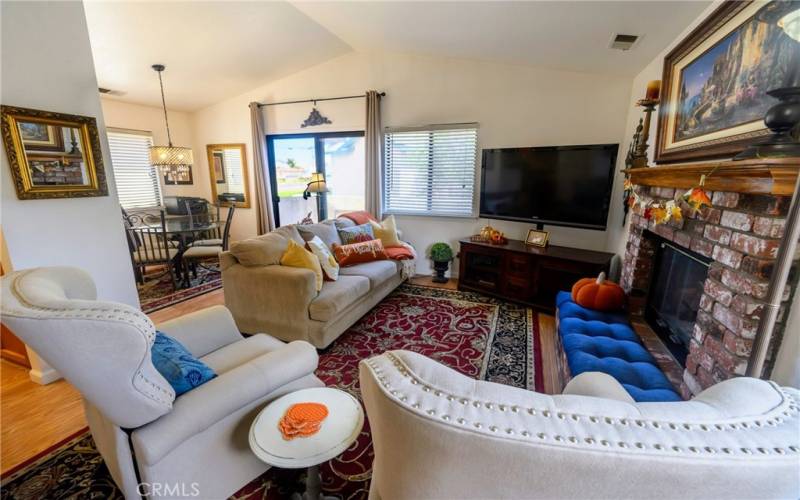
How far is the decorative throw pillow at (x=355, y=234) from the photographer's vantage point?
3.59m

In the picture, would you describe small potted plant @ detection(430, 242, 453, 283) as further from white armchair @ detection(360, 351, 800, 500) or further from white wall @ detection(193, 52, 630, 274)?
white armchair @ detection(360, 351, 800, 500)

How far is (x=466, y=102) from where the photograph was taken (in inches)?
155

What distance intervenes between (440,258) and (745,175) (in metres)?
3.12

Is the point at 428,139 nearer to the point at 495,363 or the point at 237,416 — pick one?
the point at 495,363

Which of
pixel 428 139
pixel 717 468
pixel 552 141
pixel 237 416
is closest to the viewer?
pixel 717 468

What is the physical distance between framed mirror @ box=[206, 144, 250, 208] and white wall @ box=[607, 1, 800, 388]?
533cm

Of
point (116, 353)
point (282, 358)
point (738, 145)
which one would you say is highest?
point (738, 145)

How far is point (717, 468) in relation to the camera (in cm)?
46

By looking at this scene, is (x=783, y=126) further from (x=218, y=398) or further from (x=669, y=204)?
(x=218, y=398)

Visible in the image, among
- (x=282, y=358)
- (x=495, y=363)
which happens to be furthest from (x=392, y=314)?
(x=282, y=358)

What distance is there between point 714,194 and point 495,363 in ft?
5.39

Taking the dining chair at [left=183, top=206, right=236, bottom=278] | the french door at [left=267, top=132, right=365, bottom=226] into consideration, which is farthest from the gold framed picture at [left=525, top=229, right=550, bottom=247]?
the dining chair at [left=183, top=206, right=236, bottom=278]

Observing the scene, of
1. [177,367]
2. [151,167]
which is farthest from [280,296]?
[151,167]

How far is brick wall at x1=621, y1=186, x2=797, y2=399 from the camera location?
1.16m
